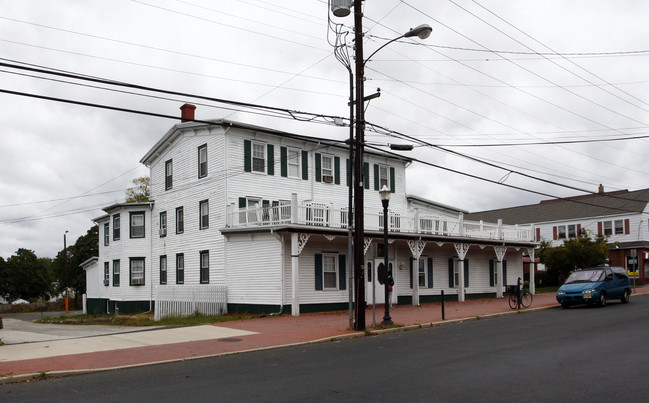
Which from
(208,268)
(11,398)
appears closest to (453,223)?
(208,268)

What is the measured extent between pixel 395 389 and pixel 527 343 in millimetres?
6229

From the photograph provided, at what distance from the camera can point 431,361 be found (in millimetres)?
11273

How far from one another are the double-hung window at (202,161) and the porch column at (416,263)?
36.6 feet

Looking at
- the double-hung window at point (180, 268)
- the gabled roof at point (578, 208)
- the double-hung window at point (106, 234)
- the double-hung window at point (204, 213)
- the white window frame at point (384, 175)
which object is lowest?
the double-hung window at point (180, 268)

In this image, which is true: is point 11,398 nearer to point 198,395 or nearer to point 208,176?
point 198,395

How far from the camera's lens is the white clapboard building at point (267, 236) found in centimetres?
2381

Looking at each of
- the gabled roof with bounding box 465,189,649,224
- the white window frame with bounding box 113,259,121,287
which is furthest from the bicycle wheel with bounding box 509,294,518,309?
the gabled roof with bounding box 465,189,649,224

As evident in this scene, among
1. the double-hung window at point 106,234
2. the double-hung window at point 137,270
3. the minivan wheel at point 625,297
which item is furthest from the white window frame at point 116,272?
the minivan wheel at point 625,297

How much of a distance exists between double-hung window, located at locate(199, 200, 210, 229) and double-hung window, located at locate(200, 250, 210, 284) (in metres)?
1.40

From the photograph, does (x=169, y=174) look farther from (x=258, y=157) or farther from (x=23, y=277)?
(x=23, y=277)

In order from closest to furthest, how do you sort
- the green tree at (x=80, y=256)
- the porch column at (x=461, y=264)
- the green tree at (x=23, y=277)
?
the porch column at (x=461, y=264), the green tree at (x=80, y=256), the green tree at (x=23, y=277)

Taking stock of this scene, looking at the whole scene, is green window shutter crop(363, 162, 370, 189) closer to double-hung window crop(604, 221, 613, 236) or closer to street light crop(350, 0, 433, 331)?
street light crop(350, 0, 433, 331)

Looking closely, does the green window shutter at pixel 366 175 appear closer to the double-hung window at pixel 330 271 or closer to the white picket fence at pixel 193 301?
the double-hung window at pixel 330 271

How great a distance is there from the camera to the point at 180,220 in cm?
3109
